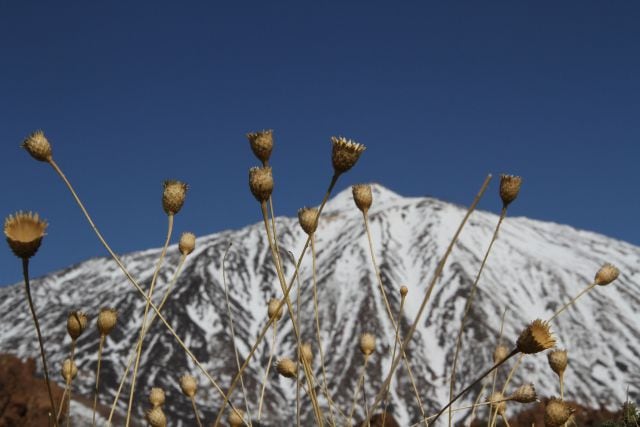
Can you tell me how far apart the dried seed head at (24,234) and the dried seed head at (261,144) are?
1.73ft

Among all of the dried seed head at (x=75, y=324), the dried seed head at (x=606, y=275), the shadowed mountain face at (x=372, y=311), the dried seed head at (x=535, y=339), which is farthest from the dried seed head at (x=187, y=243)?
the shadowed mountain face at (x=372, y=311)

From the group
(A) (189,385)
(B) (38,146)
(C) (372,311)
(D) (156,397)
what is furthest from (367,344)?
(C) (372,311)

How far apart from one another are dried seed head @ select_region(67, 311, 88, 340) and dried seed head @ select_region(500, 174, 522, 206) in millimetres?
1118

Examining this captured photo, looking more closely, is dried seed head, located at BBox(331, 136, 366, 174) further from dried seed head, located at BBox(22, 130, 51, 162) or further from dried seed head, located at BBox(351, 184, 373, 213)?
dried seed head, located at BBox(22, 130, 51, 162)

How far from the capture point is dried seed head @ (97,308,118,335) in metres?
1.76

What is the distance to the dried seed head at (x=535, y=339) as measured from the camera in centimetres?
127

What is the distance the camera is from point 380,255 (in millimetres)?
105375

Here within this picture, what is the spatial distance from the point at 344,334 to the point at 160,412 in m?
91.2

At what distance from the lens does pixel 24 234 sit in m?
1.23

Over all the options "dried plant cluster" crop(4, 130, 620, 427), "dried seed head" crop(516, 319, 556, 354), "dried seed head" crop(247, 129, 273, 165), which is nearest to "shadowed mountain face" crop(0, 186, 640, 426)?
"dried plant cluster" crop(4, 130, 620, 427)

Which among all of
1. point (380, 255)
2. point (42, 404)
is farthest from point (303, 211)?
point (380, 255)

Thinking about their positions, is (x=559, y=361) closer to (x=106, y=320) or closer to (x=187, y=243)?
(x=187, y=243)

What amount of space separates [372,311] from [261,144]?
92.6 meters

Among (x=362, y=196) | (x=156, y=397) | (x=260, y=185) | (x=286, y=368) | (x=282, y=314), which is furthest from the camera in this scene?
(x=156, y=397)
